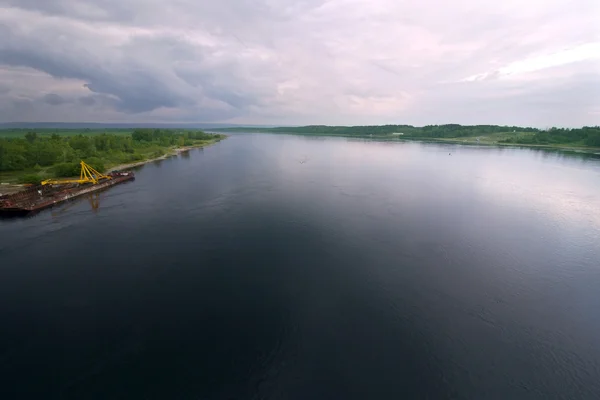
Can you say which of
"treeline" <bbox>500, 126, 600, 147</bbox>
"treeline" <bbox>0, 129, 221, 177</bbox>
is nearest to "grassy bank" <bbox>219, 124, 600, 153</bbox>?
"treeline" <bbox>500, 126, 600, 147</bbox>

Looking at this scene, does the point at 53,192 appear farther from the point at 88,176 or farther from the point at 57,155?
the point at 57,155

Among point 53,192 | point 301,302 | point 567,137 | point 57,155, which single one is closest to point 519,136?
point 567,137

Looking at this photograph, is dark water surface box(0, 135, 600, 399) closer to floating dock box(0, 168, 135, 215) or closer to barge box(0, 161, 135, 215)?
floating dock box(0, 168, 135, 215)

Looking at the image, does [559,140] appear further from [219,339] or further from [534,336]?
[219,339]

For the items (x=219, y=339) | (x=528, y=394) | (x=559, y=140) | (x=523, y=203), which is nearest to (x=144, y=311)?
(x=219, y=339)

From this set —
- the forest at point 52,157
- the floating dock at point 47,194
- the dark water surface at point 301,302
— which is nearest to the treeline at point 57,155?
the forest at point 52,157
